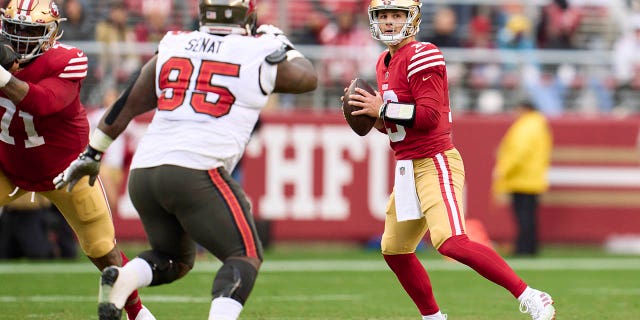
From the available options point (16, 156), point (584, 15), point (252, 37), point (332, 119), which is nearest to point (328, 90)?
point (332, 119)

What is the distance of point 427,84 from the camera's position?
632cm

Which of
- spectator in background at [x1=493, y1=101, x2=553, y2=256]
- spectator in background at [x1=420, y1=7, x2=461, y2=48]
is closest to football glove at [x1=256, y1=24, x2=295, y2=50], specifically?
spectator in background at [x1=493, y1=101, x2=553, y2=256]

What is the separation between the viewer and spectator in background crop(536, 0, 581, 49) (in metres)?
15.6

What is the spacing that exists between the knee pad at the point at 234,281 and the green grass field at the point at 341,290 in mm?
2243

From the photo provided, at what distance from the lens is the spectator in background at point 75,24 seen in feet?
44.9

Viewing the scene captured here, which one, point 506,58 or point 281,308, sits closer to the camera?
point 281,308

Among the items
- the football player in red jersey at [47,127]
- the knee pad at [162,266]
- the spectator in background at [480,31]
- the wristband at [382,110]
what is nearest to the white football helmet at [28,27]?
the football player in red jersey at [47,127]

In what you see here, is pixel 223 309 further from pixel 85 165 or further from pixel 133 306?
pixel 133 306

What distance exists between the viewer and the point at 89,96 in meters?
13.7

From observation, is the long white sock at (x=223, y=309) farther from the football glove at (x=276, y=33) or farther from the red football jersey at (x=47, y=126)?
the red football jersey at (x=47, y=126)

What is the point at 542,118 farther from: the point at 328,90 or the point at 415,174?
the point at 415,174

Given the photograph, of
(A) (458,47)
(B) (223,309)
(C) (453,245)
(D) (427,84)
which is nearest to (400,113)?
(D) (427,84)

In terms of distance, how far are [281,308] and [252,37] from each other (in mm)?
3055

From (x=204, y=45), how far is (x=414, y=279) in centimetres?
194
